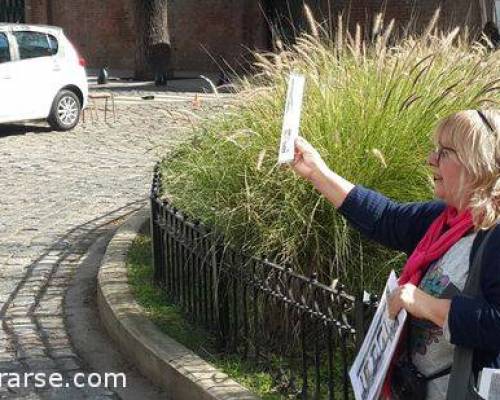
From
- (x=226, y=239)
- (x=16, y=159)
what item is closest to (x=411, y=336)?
(x=226, y=239)

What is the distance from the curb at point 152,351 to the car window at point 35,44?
955 cm

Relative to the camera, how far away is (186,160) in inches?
262

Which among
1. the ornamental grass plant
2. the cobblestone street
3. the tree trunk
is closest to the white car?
the cobblestone street

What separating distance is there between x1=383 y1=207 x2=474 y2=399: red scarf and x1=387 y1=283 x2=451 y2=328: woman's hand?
0.29ft

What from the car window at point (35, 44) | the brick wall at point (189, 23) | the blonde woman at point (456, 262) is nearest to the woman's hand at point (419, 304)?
the blonde woman at point (456, 262)

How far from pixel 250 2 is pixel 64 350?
2403 centimetres

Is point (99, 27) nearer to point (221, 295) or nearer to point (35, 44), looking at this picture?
point (35, 44)

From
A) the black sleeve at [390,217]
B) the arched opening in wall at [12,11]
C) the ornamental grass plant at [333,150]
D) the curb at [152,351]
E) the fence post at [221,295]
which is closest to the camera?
the black sleeve at [390,217]

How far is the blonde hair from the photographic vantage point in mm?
2742

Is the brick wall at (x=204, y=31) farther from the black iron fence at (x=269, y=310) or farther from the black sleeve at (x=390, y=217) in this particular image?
the black sleeve at (x=390, y=217)

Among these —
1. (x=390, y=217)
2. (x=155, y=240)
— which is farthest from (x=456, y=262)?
(x=155, y=240)

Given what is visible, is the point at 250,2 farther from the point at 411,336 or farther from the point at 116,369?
the point at 411,336

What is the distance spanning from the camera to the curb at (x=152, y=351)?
4.83 meters

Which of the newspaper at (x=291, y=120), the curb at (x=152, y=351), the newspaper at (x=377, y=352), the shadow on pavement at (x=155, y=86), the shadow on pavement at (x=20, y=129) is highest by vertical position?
the newspaper at (x=291, y=120)
